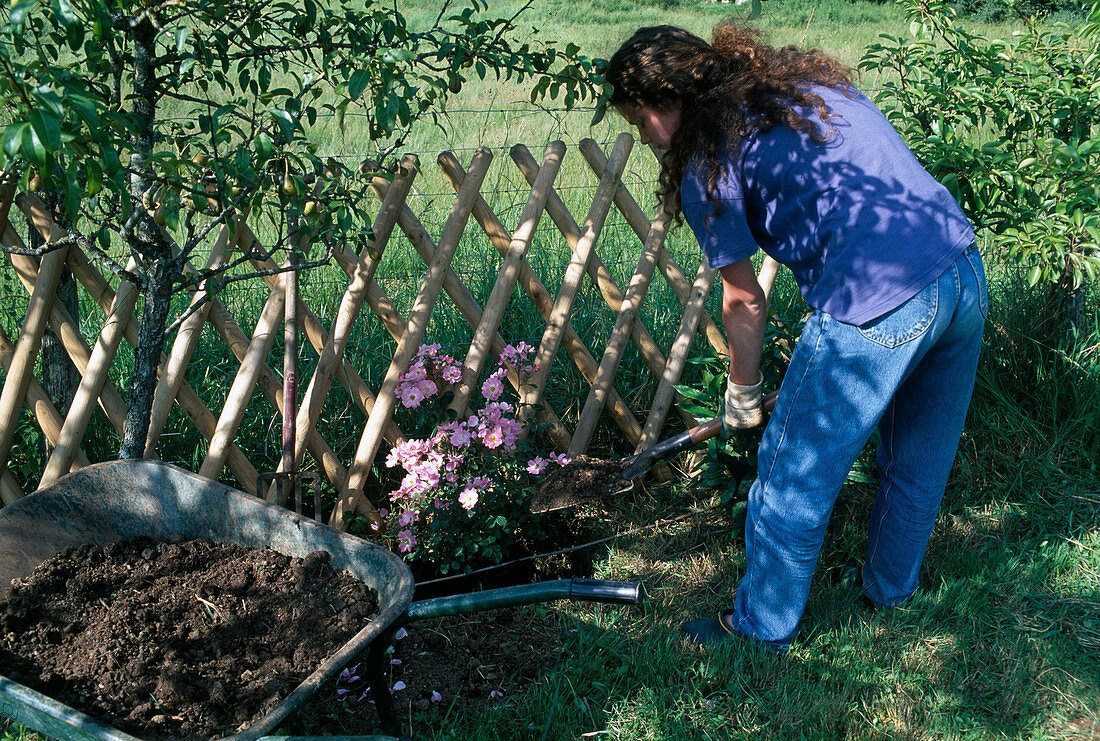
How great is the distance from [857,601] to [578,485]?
2.90ft

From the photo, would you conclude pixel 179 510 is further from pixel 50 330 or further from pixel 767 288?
pixel 767 288

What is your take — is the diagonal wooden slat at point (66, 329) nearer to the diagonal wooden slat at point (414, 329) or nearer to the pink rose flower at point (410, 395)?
the diagonal wooden slat at point (414, 329)

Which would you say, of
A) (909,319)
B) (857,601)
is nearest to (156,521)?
(909,319)

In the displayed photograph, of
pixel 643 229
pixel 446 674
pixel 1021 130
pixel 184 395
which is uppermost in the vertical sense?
pixel 1021 130

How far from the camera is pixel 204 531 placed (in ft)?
6.15

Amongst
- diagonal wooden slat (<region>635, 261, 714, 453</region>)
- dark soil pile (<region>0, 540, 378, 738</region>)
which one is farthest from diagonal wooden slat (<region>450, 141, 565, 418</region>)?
dark soil pile (<region>0, 540, 378, 738</region>)

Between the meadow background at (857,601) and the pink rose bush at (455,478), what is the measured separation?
282 millimetres

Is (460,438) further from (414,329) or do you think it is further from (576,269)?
(576,269)

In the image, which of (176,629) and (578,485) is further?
(578,485)

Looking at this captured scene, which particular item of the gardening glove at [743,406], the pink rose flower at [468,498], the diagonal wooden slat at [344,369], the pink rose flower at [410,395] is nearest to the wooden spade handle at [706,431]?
the gardening glove at [743,406]

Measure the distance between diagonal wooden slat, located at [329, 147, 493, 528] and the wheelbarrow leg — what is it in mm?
901

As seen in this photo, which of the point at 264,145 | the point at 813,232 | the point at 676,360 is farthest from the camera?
the point at 676,360

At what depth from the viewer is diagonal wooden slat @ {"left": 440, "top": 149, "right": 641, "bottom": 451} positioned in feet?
8.07

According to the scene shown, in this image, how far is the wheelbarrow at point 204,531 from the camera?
149 centimetres
